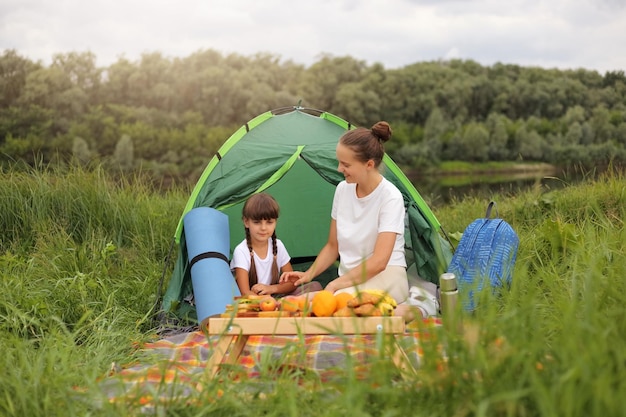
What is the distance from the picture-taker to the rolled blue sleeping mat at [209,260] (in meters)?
3.46

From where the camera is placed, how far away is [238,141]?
4.62 meters

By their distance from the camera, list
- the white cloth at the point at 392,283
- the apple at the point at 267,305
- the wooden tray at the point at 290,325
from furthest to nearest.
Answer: the white cloth at the point at 392,283, the apple at the point at 267,305, the wooden tray at the point at 290,325

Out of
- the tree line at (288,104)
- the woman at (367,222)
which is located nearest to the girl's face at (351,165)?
the woman at (367,222)

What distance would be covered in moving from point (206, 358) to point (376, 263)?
97 centimetres

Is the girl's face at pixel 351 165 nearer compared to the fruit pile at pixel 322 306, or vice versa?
the fruit pile at pixel 322 306

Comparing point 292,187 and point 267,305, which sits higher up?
point 292,187

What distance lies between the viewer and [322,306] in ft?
9.07

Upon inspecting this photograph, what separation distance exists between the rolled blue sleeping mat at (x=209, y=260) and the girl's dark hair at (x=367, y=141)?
37.7 inches

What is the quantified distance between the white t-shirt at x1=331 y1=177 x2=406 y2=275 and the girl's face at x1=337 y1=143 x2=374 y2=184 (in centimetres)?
13

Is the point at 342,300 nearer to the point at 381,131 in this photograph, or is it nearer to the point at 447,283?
the point at 447,283

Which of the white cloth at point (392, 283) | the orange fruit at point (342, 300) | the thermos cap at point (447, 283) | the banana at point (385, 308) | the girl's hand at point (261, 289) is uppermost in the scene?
the thermos cap at point (447, 283)

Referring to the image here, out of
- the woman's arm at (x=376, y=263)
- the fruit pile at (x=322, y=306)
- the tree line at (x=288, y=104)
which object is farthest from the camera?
the tree line at (x=288, y=104)

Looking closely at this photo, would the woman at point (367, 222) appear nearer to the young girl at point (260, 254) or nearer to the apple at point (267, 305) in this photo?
the young girl at point (260, 254)

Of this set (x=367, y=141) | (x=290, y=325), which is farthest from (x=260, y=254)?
(x=290, y=325)
